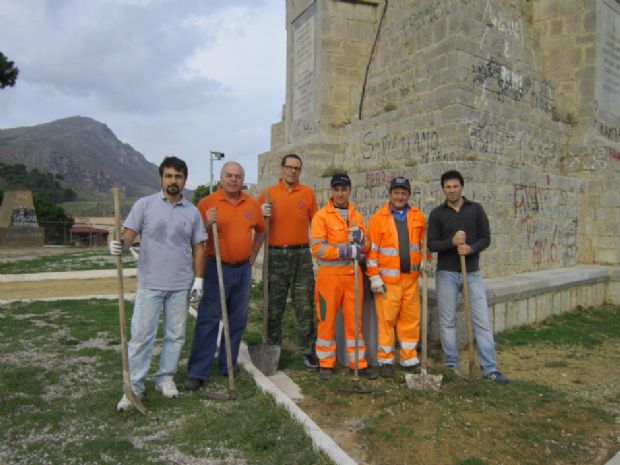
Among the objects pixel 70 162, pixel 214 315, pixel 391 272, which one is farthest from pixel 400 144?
pixel 70 162

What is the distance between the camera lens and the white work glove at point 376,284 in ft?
14.8

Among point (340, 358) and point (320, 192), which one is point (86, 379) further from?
point (320, 192)

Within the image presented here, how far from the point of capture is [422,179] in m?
6.29

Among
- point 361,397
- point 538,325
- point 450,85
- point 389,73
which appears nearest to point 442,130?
point 450,85

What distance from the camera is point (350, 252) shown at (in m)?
4.39

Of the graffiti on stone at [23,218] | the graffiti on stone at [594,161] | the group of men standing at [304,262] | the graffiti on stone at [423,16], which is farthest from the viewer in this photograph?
the graffiti on stone at [23,218]

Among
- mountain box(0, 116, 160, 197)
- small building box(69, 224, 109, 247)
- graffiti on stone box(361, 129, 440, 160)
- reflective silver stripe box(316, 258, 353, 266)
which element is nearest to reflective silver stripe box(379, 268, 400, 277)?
reflective silver stripe box(316, 258, 353, 266)

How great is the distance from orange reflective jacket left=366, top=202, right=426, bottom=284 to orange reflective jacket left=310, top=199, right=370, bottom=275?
0.41 feet

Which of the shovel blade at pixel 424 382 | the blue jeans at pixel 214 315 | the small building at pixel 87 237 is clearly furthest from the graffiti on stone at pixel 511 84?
the small building at pixel 87 237

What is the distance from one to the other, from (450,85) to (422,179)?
5.08 feet

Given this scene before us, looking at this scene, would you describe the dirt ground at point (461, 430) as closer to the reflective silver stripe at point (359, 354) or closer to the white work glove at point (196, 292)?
the reflective silver stripe at point (359, 354)

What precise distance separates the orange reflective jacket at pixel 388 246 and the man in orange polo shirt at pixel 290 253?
2.23 feet

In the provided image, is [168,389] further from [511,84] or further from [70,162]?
[70,162]

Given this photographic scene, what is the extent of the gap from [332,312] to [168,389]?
1.63 m
